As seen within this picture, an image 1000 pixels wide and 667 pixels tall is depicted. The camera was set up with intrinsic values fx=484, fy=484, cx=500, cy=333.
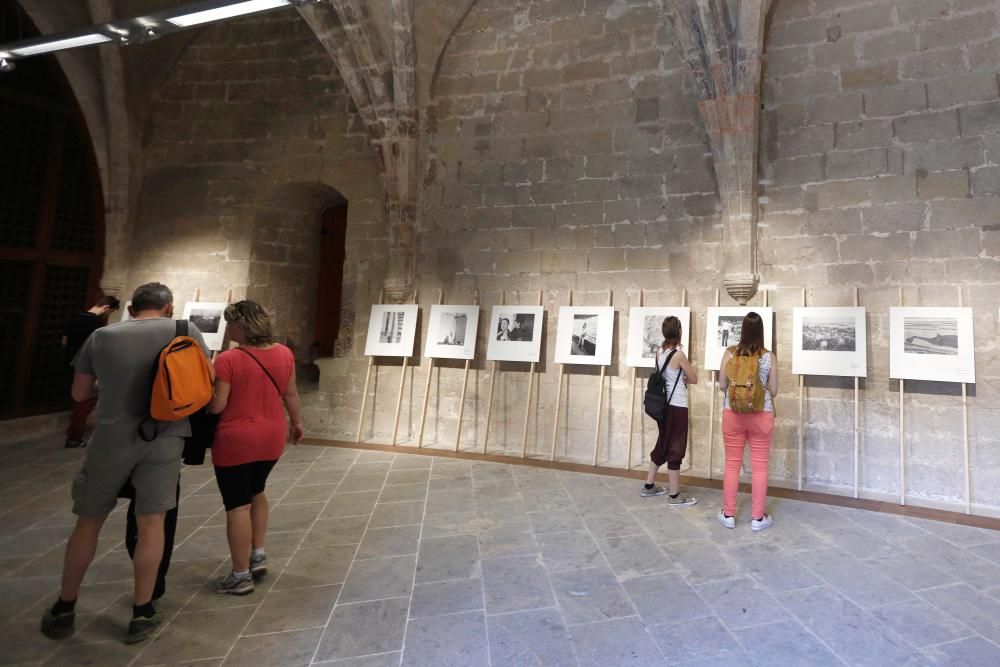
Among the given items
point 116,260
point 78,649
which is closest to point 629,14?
point 78,649

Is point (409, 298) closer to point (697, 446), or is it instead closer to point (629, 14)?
point (697, 446)

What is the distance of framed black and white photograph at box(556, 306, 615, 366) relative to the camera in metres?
5.30

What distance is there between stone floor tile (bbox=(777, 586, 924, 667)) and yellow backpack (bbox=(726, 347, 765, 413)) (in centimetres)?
117

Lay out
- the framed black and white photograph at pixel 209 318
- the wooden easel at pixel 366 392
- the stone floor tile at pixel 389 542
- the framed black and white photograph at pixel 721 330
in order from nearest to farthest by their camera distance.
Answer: the stone floor tile at pixel 389 542 < the framed black and white photograph at pixel 721 330 < the wooden easel at pixel 366 392 < the framed black and white photograph at pixel 209 318

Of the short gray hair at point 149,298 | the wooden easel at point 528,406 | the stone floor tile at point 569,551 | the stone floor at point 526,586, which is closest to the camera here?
the stone floor at point 526,586

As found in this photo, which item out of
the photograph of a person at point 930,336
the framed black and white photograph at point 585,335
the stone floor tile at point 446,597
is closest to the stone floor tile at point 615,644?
the stone floor tile at point 446,597

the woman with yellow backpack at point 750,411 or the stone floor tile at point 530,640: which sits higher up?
the woman with yellow backpack at point 750,411

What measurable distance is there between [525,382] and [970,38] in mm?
5319

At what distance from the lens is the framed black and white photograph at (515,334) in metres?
5.57

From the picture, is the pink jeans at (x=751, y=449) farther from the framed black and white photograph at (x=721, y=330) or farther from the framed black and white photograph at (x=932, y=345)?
the framed black and white photograph at (x=932, y=345)

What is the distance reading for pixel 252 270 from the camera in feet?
21.9

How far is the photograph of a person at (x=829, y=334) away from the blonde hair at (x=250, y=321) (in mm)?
4635

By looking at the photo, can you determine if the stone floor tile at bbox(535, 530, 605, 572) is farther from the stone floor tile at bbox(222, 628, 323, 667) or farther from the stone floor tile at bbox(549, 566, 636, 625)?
the stone floor tile at bbox(222, 628, 323, 667)

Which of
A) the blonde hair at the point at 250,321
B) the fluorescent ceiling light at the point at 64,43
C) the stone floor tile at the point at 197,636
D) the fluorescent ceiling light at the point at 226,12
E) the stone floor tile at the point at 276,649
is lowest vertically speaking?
the stone floor tile at the point at 197,636
